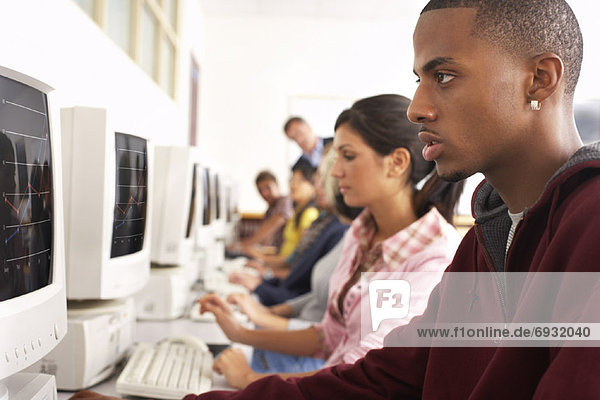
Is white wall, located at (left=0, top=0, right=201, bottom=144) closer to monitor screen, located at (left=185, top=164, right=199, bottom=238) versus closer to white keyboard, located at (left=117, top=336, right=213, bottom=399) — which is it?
monitor screen, located at (left=185, top=164, right=199, bottom=238)

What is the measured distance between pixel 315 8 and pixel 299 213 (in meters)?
3.07

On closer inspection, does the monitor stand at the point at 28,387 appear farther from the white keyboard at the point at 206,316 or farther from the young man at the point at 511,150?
the white keyboard at the point at 206,316

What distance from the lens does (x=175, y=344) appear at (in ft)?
4.37

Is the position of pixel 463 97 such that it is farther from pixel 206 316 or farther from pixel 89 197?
pixel 206 316

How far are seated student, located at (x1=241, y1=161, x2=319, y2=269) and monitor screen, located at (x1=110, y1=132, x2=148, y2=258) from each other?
2.04 meters

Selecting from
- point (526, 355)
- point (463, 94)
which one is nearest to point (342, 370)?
point (526, 355)

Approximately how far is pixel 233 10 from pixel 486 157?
18.2 feet

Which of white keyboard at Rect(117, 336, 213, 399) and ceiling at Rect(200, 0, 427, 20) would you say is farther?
ceiling at Rect(200, 0, 427, 20)

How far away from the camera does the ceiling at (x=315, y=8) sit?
5.45 meters

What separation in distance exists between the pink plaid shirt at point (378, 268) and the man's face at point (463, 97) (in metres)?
0.43

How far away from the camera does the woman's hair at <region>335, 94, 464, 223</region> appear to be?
133 cm

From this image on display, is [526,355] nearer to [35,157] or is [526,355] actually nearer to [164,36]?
[35,157]

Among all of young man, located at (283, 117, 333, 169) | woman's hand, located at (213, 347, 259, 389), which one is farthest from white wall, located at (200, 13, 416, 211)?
woman's hand, located at (213, 347, 259, 389)

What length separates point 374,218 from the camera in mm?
1465
